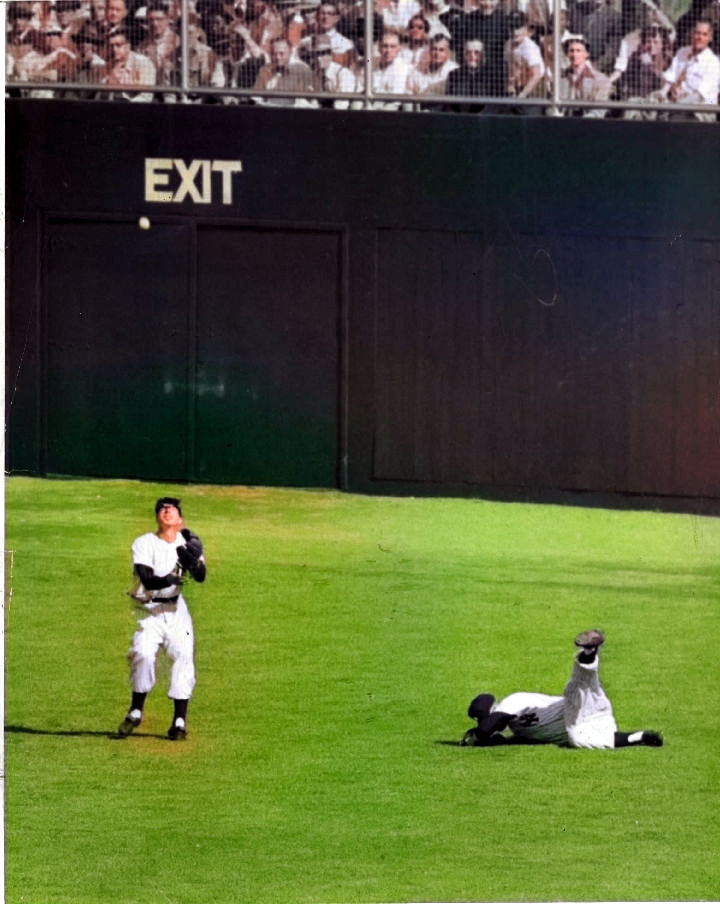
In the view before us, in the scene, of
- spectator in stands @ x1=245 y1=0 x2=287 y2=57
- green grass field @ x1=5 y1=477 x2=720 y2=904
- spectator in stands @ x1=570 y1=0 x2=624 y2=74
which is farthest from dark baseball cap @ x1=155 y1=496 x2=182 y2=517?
spectator in stands @ x1=570 y1=0 x2=624 y2=74

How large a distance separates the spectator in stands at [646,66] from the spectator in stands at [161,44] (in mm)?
2484

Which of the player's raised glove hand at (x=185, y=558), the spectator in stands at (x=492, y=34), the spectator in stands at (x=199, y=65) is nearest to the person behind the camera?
the player's raised glove hand at (x=185, y=558)

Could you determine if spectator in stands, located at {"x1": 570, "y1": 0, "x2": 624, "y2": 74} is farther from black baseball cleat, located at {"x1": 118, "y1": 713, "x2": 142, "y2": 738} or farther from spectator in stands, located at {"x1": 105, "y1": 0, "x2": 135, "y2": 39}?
black baseball cleat, located at {"x1": 118, "y1": 713, "x2": 142, "y2": 738}

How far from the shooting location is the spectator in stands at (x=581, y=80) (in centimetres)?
893

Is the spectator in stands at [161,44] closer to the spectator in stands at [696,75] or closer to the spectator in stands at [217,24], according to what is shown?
the spectator in stands at [217,24]

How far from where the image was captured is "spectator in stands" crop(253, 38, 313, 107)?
9148mm

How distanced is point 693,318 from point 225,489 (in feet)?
8.86

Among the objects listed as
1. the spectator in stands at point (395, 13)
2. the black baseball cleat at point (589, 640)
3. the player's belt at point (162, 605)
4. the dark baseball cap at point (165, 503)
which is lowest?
the black baseball cleat at point (589, 640)

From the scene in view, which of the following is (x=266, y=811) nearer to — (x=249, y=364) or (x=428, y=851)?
(x=428, y=851)

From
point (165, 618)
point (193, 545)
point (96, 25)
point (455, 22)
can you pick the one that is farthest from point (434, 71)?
point (165, 618)

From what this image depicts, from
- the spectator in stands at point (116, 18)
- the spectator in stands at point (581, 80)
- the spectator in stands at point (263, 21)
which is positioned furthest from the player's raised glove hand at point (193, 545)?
the spectator in stands at point (581, 80)

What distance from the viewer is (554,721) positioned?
7.71 metres

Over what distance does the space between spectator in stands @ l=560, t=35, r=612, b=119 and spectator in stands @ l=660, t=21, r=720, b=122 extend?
35 centimetres

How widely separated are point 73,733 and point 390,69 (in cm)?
408
